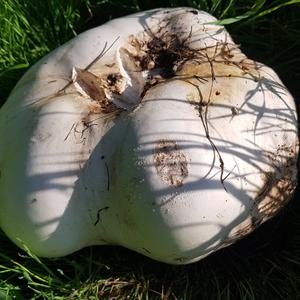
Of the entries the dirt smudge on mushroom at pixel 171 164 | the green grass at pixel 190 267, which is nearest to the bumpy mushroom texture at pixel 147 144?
the dirt smudge on mushroom at pixel 171 164

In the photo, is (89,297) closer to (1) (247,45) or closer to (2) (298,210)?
(2) (298,210)

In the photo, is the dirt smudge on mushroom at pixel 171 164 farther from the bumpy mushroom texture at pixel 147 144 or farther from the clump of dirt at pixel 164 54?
the clump of dirt at pixel 164 54

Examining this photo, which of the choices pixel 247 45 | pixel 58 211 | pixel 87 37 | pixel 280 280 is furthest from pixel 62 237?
pixel 247 45

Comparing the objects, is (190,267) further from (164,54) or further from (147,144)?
(164,54)

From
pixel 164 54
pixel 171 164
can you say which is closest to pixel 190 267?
pixel 171 164

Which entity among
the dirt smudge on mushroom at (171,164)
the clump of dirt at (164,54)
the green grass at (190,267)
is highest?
the clump of dirt at (164,54)

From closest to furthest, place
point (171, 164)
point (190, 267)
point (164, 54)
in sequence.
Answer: point (171, 164) → point (164, 54) → point (190, 267)

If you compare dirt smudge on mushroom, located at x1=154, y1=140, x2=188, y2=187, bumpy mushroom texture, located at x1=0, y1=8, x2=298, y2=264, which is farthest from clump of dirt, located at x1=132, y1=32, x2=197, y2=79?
dirt smudge on mushroom, located at x1=154, y1=140, x2=188, y2=187
